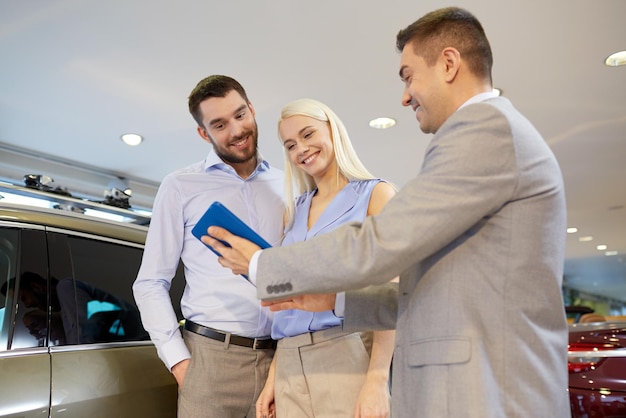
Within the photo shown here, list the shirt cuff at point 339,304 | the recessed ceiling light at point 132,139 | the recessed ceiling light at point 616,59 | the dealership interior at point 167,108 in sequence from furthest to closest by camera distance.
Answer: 1. the recessed ceiling light at point 132,139
2. the recessed ceiling light at point 616,59
3. the dealership interior at point 167,108
4. the shirt cuff at point 339,304

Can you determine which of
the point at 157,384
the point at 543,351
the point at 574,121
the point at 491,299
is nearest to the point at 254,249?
the point at 491,299

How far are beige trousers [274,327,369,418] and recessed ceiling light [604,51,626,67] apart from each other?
12.6 ft

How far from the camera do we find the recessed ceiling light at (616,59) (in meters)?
4.49

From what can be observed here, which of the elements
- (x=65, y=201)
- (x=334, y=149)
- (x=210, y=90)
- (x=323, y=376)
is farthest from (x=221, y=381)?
(x=65, y=201)

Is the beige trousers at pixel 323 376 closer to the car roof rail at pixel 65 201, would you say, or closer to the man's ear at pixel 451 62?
the man's ear at pixel 451 62

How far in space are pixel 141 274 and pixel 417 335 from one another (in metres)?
1.32

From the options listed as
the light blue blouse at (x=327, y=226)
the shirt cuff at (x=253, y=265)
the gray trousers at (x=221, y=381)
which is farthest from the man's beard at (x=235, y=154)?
the shirt cuff at (x=253, y=265)

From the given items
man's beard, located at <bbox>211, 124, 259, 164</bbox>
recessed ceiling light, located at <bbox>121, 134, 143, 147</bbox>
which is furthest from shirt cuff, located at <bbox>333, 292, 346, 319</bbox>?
recessed ceiling light, located at <bbox>121, 134, 143, 147</bbox>

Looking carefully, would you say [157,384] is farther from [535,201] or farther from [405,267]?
[535,201]

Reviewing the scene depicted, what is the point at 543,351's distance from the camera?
120 cm

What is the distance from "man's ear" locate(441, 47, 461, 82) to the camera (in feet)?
4.69

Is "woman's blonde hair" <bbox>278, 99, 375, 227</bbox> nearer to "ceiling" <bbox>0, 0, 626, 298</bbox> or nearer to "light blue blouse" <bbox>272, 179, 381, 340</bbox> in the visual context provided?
"light blue blouse" <bbox>272, 179, 381, 340</bbox>

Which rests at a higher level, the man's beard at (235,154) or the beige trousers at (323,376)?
the man's beard at (235,154)

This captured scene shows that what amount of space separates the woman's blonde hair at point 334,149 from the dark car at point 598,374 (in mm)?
1646
